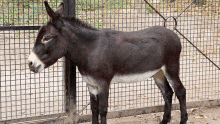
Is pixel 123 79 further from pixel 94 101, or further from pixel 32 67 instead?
pixel 32 67

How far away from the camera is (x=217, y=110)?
19.1ft

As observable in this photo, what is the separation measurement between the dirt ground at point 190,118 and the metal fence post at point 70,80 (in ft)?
2.31

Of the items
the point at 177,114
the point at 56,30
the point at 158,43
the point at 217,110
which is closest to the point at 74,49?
the point at 56,30

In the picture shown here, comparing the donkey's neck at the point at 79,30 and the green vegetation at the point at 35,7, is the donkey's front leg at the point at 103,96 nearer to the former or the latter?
the donkey's neck at the point at 79,30

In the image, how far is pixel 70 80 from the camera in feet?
16.1

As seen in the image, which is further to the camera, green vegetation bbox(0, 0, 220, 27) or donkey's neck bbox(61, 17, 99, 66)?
green vegetation bbox(0, 0, 220, 27)

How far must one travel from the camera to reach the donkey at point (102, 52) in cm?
395

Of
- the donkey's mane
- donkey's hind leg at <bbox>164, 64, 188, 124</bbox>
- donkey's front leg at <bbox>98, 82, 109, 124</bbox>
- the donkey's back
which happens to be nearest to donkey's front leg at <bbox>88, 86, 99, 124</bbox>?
A: donkey's front leg at <bbox>98, 82, 109, 124</bbox>

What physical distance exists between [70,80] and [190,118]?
2178mm

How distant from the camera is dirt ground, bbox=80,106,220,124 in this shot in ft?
17.4

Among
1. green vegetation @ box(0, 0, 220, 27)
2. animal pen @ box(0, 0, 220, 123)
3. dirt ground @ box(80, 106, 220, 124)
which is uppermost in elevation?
green vegetation @ box(0, 0, 220, 27)

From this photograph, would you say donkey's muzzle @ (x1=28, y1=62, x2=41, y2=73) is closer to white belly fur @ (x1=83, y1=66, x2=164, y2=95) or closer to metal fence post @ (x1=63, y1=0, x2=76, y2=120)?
white belly fur @ (x1=83, y1=66, x2=164, y2=95)

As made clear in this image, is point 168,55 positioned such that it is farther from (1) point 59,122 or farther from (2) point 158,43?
(1) point 59,122

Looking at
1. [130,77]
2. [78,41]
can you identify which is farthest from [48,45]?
[130,77]
